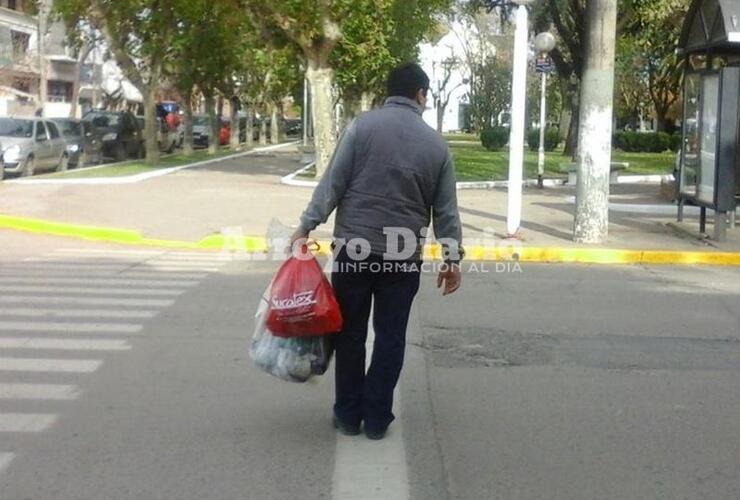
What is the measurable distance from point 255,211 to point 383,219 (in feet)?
42.3

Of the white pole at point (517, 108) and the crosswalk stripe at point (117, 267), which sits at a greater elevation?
the white pole at point (517, 108)

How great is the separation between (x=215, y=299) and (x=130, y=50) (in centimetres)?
2613

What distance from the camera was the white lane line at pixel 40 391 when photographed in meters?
6.93

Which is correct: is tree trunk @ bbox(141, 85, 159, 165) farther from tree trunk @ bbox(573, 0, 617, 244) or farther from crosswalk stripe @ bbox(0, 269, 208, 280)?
crosswalk stripe @ bbox(0, 269, 208, 280)

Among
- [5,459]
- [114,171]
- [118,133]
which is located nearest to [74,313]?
[5,459]

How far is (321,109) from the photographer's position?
25469mm

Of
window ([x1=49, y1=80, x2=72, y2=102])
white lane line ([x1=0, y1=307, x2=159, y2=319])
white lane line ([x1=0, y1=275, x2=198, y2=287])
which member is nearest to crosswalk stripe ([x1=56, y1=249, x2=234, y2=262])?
white lane line ([x1=0, y1=275, x2=198, y2=287])

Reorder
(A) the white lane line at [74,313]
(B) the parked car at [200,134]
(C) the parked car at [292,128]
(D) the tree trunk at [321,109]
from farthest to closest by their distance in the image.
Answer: (C) the parked car at [292,128] < (B) the parked car at [200,134] < (D) the tree trunk at [321,109] < (A) the white lane line at [74,313]

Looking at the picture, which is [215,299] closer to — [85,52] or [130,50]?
[130,50]

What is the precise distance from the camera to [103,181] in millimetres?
23984

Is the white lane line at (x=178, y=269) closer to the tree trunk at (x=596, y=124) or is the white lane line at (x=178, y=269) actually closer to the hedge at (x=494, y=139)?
the tree trunk at (x=596, y=124)

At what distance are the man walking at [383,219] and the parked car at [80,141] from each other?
2821 cm

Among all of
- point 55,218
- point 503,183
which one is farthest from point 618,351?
point 503,183

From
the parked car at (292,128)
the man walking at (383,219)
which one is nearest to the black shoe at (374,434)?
the man walking at (383,219)
